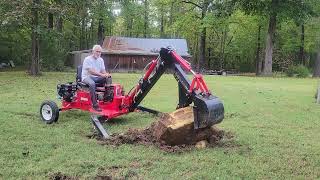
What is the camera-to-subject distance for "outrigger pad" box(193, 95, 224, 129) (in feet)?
26.6

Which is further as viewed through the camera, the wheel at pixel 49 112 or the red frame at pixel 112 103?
the red frame at pixel 112 103

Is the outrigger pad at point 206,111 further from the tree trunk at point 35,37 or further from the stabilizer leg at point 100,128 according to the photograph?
the tree trunk at point 35,37

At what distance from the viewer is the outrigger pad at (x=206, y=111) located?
8.10 m

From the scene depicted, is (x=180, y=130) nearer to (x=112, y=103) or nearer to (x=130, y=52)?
(x=112, y=103)

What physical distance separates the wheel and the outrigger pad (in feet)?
12.2

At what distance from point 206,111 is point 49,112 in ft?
14.2

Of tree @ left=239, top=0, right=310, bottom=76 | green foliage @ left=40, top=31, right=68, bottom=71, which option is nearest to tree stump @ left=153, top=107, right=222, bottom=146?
green foliage @ left=40, top=31, right=68, bottom=71

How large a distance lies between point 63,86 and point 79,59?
44.5 metres

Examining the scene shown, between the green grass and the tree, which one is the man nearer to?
the green grass

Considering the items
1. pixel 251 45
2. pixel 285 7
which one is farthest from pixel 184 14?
pixel 285 7

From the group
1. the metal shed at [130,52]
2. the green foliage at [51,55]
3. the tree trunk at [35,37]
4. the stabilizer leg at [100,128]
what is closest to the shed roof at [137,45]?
the metal shed at [130,52]

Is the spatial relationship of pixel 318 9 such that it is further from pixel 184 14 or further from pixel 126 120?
pixel 126 120

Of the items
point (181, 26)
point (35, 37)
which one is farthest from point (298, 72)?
point (35, 37)

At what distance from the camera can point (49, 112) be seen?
36.0ft
